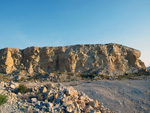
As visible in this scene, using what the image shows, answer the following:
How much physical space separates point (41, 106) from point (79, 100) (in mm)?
1516

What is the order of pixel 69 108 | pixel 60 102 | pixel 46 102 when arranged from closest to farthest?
1. pixel 69 108
2. pixel 46 102
3. pixel 60 102

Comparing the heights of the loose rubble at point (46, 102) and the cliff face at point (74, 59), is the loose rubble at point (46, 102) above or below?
below

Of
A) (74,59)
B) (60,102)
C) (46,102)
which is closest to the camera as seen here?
Result: (46,102)

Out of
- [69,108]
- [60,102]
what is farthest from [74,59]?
[69,108]

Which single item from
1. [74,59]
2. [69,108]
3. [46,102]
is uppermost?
[74,59]

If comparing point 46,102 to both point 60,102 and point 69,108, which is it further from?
point 69,108

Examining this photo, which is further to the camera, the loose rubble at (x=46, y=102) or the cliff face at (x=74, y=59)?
the cliff face at (x=74, y=59)

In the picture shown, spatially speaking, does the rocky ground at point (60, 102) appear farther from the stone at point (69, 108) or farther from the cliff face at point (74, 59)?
the cliff face at point (74, 59)

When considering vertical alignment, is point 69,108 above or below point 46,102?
below

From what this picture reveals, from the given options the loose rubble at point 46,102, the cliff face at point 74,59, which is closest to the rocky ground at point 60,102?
the loose rubble at point 46,102

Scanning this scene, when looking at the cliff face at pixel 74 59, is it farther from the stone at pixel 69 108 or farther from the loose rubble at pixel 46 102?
the stone at pixel 69 108

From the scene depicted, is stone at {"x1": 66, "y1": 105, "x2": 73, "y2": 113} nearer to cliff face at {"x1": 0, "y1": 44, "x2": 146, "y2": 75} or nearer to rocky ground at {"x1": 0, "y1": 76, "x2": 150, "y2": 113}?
rocky ground at {"x1": 0, "y1": 76, "x2": 150, "y2": 113}

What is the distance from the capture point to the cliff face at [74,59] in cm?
2211

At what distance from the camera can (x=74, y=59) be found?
22.7 m
